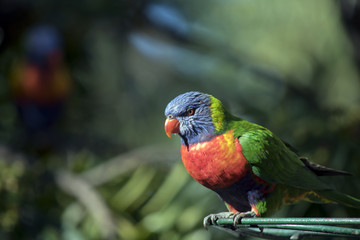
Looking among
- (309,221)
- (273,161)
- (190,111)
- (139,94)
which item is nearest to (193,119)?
(190,111)

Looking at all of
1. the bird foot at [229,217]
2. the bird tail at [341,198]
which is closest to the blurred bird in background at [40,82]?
the bird foot at [229,217]

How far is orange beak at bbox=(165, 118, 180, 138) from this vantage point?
746mm

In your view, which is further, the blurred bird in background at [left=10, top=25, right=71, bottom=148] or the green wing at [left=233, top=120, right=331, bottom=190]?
the blurred bird in background at [left=10, top=25, right=71, bottom=148]

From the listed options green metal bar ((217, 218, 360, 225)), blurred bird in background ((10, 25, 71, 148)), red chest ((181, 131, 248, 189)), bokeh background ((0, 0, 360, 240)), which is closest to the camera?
green metal bar ((217, 218, 360, 225))

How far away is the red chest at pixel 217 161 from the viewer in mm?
A: 734

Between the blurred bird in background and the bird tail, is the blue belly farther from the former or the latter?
the blurred bird in background

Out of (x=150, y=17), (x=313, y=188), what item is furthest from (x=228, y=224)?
(x=150, y=17)

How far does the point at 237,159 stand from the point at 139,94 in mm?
2042

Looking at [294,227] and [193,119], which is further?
[193,119]

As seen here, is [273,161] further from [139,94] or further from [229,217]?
[139,94]

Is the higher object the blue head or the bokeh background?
the blue head

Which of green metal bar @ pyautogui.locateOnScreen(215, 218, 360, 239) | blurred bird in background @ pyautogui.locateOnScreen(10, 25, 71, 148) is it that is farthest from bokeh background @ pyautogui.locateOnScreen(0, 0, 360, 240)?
green metal bar @ pyautogui.locateOnScreen(215, 218, 360, 239)

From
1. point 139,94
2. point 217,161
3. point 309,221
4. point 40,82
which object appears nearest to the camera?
point 309,221

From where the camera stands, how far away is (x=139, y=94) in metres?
2.74
